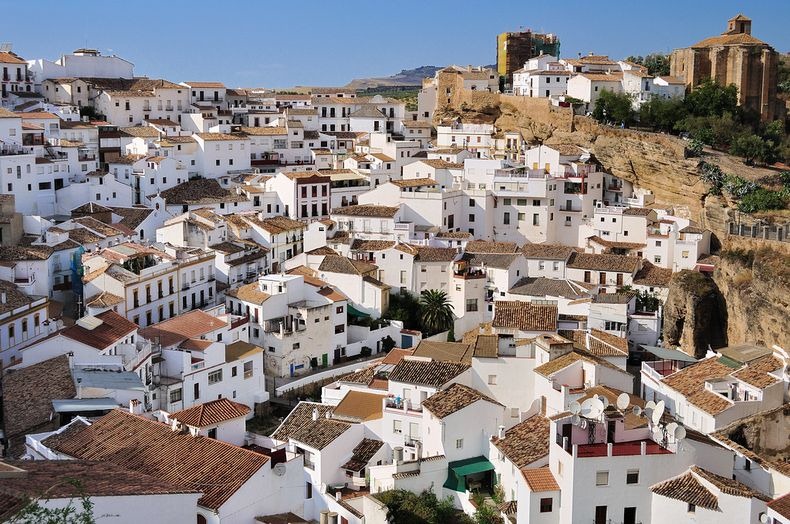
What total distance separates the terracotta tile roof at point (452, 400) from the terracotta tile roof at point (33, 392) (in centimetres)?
839

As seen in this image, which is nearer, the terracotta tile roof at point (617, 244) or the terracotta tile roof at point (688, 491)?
the terracotta tile roof at point (688, 491)

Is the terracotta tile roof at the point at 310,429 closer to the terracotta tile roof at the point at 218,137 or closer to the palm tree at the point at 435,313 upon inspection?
the palm tree at the point at 435,313

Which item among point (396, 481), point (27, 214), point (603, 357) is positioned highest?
point (27, 214)

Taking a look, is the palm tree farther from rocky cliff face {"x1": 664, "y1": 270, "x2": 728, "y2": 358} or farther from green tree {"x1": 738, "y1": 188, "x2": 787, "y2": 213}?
green tree {"x1": 738, "y1": 188, "x2": 787, "y2": 213}

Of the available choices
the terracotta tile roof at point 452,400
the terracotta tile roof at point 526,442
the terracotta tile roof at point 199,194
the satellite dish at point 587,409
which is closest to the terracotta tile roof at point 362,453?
the terracotta tile roof at point 452,400

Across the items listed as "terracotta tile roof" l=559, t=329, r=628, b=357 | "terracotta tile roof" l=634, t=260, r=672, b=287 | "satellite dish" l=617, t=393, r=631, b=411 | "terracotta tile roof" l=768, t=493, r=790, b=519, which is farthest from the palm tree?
"terracotta tile roof" l=768, t=493, r=790, b=519

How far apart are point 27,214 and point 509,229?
62.7 feet

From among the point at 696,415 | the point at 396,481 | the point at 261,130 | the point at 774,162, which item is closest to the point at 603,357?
the point at 696,415

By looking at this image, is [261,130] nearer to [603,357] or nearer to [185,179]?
[185,179]

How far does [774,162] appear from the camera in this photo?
1681 inches

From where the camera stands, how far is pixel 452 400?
2348 centimetres

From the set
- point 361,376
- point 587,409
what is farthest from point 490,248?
point 587,409

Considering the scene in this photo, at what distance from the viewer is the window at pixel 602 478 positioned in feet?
62.8

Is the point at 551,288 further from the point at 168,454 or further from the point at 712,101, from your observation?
the point at 168,454
